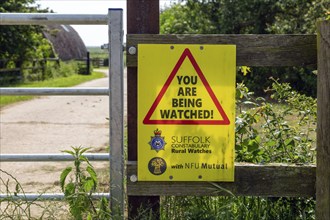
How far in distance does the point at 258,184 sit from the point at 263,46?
787 mm

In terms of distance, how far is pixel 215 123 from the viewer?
3.44m

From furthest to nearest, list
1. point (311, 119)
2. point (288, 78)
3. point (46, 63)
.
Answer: point (46, 63) → point (288, 78) → point (311, 119)

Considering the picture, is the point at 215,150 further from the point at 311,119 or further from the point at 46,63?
the point at 46,63

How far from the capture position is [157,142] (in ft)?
11.3

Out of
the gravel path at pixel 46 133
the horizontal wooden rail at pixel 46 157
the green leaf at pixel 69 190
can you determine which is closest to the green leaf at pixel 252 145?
the horizontal wooden rail at pixel 46 157

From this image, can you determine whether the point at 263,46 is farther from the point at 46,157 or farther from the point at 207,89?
the point at 46,157

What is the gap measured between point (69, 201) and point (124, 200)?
14.8 inches

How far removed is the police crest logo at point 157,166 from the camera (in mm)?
3475

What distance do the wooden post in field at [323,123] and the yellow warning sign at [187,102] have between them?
1.60 ft

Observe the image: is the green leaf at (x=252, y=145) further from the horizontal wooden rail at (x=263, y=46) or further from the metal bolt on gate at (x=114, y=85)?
the metal bolt on gate at (x=114, y=85)

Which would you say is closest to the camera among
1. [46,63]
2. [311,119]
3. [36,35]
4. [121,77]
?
[121,77]

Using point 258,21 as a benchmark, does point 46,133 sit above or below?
below

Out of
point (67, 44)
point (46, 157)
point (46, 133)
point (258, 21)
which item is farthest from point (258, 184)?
point (67, 44)

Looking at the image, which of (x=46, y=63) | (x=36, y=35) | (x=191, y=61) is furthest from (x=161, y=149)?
(x=46, y=63)
